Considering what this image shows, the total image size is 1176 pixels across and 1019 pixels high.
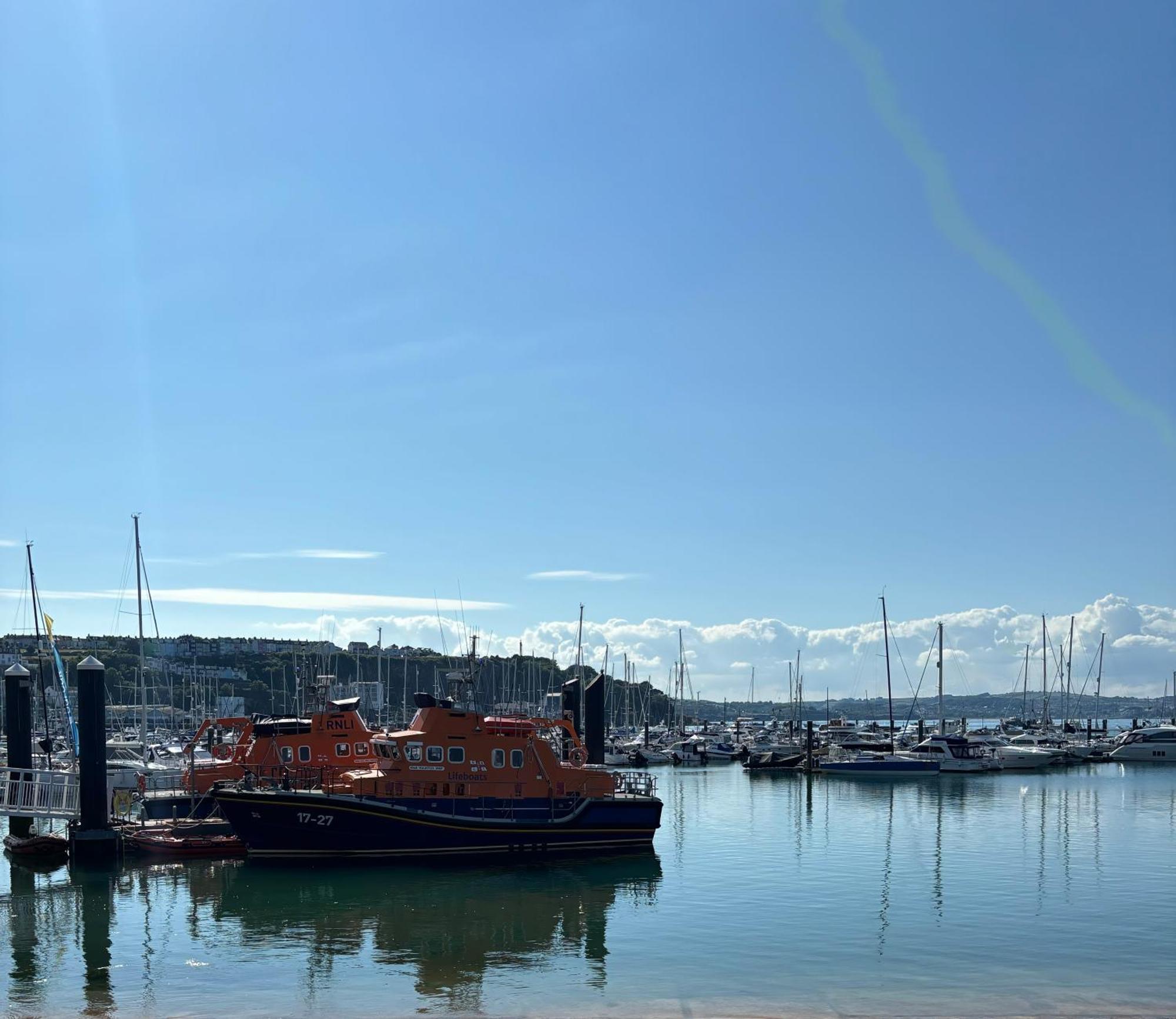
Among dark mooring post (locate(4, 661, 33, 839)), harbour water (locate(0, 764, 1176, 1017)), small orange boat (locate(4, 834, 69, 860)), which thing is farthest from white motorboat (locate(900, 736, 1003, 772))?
small orange boat (locate(4, 834, 69, 860))

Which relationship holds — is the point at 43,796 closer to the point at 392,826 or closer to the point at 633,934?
the point at 392,826

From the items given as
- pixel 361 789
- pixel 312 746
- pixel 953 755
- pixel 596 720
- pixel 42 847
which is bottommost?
pixel 953 755

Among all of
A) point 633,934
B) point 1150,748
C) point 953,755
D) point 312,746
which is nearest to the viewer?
point 633,934

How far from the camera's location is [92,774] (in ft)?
108

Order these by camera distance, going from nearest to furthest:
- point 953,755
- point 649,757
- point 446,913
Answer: point 446,913
point 953,755
point 649,757

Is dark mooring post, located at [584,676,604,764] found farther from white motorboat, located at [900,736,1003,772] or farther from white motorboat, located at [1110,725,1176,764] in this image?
white motorboat, located at [1110,725,1176,764]

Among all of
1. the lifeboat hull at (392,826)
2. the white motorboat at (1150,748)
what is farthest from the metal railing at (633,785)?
the white motorboat at (1150,748)

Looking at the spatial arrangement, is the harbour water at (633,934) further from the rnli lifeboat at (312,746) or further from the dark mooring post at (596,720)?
the dark mooring post at (596,720)

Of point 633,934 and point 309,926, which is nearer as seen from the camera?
point 633,934

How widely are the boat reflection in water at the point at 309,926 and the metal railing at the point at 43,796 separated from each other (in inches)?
71.8

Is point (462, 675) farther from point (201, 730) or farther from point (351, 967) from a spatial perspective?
point (351, 967)

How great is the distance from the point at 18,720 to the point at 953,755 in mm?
61393

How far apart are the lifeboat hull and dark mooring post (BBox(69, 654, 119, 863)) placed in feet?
10.8

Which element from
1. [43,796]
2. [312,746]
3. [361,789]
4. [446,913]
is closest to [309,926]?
[446,913]
